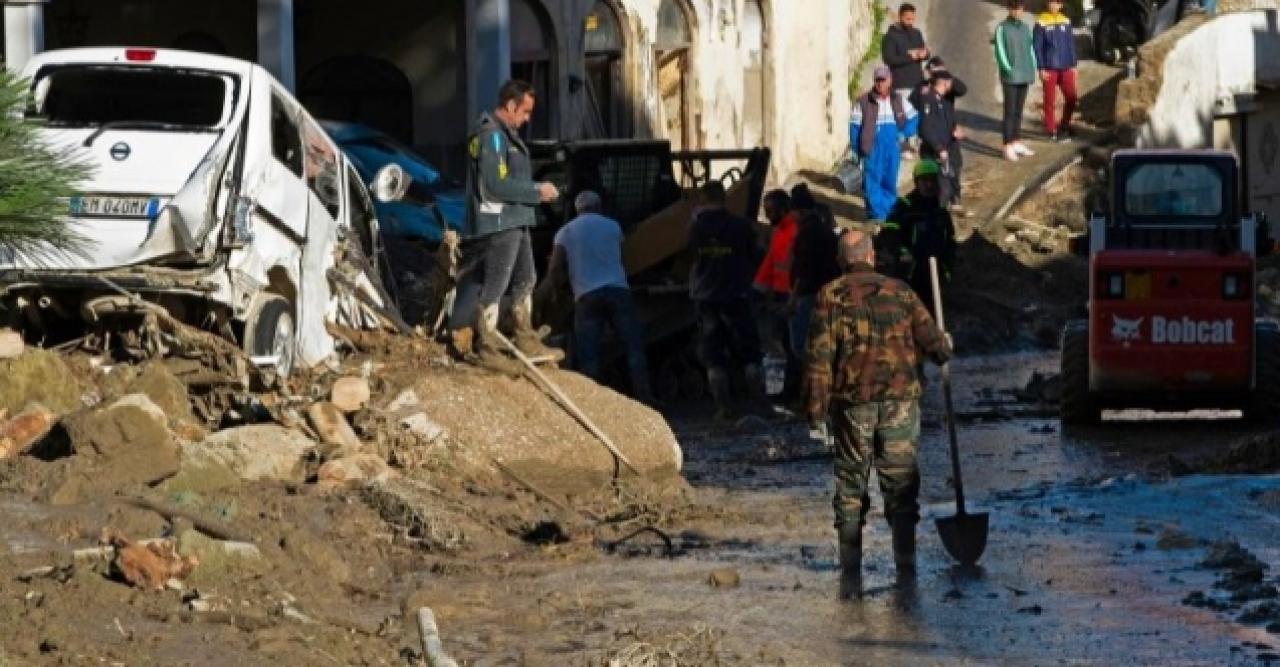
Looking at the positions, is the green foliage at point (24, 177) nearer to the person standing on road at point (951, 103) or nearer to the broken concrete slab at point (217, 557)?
the broken concrete slab at point (217, 557)

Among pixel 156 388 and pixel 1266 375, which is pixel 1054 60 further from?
pixel 156 388

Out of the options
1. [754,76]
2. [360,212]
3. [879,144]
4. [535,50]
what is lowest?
[360,212]

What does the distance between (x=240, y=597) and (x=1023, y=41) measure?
24.9 m

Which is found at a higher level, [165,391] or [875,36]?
[875,36]

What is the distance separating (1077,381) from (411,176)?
23.1 feet

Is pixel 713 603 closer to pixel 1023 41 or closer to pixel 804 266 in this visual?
pixel 804 266

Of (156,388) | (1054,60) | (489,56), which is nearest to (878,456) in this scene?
(156,388)

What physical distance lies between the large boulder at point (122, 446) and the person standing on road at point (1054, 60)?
2301 cm

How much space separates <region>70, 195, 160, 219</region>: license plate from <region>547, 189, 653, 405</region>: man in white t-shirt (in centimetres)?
562

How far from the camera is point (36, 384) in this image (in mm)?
14711

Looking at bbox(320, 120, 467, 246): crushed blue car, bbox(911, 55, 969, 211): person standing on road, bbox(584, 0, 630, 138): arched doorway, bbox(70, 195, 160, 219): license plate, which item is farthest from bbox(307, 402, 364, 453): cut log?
bbox(584, 0, 630, 138): arched doorway

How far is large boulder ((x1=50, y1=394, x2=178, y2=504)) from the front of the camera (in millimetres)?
13117

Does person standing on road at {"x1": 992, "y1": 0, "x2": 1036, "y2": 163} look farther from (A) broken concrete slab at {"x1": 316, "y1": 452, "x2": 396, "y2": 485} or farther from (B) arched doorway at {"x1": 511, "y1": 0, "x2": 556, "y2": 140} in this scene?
(A) broken concrete slab at {"x1": 316, "y1": 452, "x2": 396, "y2": 485}

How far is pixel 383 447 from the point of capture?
14.8m
